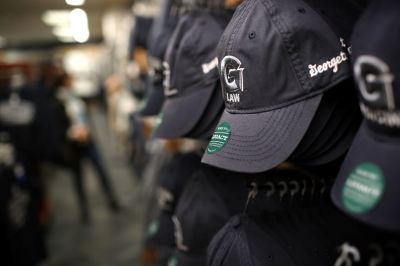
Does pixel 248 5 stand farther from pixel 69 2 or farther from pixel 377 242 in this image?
pixel 69 2

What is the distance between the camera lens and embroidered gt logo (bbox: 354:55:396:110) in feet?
1.92

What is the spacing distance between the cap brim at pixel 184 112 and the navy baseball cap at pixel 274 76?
206 millimetres

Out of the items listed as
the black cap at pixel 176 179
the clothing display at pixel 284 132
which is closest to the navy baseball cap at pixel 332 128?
the clothing display at pixel 284 132

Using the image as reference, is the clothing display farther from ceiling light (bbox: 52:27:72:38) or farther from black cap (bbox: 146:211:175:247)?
ceiling light (bbox: 52:27:72:38)

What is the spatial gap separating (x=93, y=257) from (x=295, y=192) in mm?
2754

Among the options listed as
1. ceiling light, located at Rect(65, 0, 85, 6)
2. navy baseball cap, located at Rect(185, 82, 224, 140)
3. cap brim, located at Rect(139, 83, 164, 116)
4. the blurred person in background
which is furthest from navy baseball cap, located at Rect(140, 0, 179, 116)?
ceiling light, located at Rect(65, 0, 85, 6)

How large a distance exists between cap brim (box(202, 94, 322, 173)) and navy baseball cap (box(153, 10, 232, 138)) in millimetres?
233

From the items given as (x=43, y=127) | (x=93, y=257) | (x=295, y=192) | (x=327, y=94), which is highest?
(x=327, y=94)

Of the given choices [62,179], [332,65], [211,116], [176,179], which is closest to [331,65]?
[332,65]

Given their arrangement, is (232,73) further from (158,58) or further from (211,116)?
(158,58)

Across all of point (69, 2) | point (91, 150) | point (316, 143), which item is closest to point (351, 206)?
point (316, 143)

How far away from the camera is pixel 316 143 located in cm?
80

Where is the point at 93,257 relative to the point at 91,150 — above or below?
below

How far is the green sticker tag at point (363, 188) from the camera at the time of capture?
0.58m
